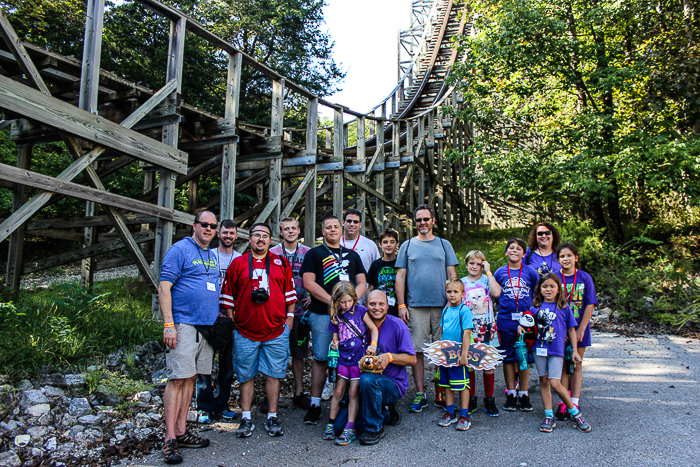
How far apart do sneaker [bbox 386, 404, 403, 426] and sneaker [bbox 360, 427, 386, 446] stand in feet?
0.92

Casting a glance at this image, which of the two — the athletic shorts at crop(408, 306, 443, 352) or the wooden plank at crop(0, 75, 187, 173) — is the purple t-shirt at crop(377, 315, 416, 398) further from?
the wooden plank at crop(0, 75, 187, 173)

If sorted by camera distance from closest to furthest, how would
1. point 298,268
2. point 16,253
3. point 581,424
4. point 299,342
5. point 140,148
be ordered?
1. point 581,424
2. point 299,342
3. point 298,268
4. point 140,148
5. point 16,253

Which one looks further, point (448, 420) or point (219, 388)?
point (219, 388)

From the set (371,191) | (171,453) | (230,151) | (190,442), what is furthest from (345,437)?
(371,191)

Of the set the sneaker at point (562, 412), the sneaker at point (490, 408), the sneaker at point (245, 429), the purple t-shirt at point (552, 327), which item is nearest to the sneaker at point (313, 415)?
the sneaker at point (245, 429)

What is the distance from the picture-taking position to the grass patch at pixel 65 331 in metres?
3.97

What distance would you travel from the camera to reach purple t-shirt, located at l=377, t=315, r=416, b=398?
4035 mm

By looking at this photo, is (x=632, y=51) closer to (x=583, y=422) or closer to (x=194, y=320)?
(x=583, y=422)

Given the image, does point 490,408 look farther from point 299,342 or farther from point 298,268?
point 298,268

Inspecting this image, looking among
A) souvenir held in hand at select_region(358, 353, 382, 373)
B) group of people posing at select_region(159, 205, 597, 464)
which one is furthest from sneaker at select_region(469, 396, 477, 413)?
souvenir held in hand at select_region(358, 353, 382, 373)

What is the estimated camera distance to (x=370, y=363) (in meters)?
3.87

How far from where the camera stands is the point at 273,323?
4.11m

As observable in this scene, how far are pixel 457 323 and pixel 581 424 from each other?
1240 millimetres

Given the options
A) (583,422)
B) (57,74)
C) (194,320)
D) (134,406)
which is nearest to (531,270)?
(583,422)
